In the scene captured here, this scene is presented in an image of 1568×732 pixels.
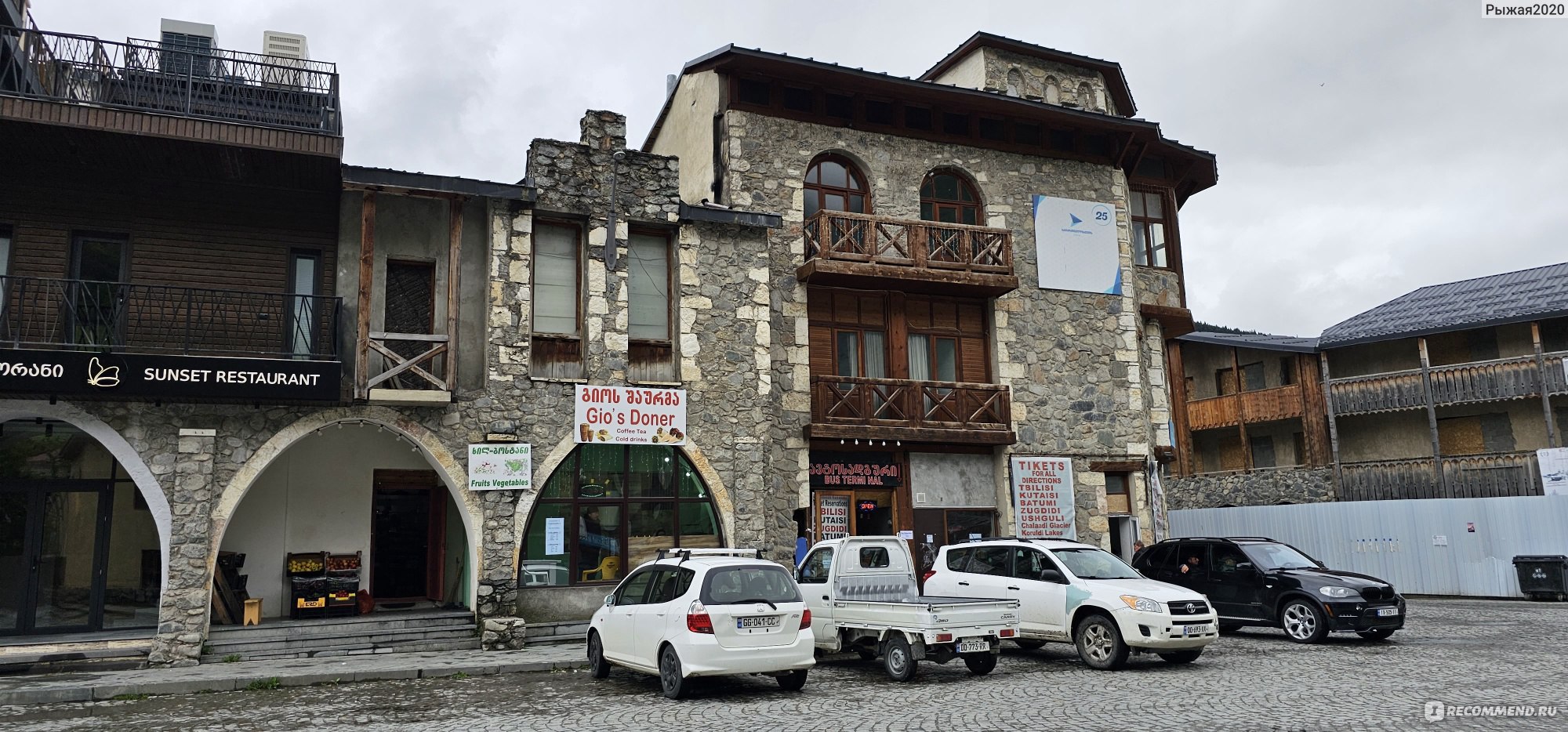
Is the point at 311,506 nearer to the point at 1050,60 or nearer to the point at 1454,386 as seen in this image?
the point at 1050,60

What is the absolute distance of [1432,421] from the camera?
2980 centimetres

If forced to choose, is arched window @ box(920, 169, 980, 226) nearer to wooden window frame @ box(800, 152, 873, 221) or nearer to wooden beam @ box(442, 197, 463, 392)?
wooden window frame @ box(800, 152, 873, 221)

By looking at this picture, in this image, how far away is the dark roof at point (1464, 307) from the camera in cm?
2916

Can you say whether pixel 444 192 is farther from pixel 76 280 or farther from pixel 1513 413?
pixel 1513 413

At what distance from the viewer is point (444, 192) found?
617 inches

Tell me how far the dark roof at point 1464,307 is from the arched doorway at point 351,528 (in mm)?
28018

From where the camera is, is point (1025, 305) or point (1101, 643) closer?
point (1101, 643)

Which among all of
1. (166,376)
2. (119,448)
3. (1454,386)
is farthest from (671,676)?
(1454,386)

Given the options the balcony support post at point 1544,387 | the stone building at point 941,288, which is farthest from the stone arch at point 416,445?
the balcony support post at point 1544,387

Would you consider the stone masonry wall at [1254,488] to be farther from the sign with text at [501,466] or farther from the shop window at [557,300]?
the sign with text at [501,466]

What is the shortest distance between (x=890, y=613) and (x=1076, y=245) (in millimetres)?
12723

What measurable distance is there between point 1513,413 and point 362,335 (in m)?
32.0

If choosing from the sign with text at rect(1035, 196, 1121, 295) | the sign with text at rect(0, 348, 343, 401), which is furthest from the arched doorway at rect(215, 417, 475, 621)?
the sign with text at rect(1035, 196, 1121, 295)

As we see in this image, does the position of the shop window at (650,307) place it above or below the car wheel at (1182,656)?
above
